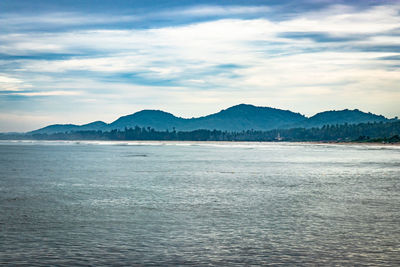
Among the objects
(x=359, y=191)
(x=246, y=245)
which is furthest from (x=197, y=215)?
(x=359, y=191)

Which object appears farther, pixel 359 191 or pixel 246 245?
pixel 359 191

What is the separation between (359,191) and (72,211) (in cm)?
2767

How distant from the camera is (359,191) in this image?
45.8 meters

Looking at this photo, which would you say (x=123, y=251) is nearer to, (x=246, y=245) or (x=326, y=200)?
(x=246, y=245)

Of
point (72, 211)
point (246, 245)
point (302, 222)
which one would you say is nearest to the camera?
point (246, 245)

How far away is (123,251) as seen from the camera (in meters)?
21.5

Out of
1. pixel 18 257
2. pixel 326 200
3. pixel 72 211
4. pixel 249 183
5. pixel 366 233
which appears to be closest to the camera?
pixel 18 257

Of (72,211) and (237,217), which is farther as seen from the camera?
(72,211)

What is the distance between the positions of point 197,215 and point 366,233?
11007 millimetres

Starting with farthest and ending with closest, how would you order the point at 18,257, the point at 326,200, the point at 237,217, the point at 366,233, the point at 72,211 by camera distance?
the point at 326,200
the point at 72,211
the point at 237,217
the point at 366,233
the point at 18,257

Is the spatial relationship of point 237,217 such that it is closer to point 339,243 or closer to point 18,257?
point 339,243

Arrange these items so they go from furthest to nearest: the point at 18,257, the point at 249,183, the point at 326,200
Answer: the point at 249,183 < the point at 326,200 < the point at 18,257

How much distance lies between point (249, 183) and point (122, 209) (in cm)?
2376

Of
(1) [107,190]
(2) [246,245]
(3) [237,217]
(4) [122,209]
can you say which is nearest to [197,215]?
(3) [237,217]
